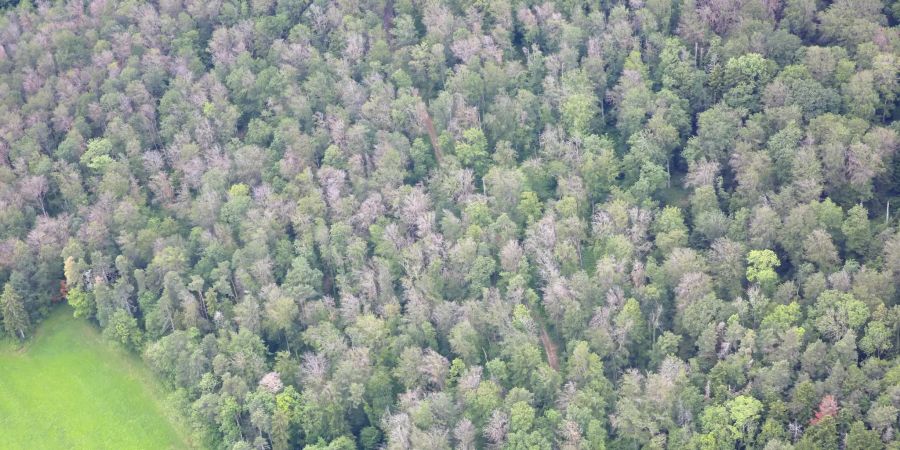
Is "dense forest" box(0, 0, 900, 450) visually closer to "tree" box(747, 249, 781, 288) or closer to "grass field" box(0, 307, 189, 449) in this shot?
"tree" box(747, 249, 781, 288)

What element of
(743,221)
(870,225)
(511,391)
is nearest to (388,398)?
(511,391)

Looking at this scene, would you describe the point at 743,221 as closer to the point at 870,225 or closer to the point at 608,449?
the point at 870,225

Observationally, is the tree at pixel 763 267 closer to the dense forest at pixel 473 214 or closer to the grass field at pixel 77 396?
the dense forest at pixel 473 214

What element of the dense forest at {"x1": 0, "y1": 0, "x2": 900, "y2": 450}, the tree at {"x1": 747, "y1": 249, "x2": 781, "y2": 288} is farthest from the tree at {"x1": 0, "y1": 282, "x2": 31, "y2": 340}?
the tree at {"x1": 747, "y1": 249, "x2": 781, "y2": 288}

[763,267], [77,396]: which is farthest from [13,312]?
[763,267]

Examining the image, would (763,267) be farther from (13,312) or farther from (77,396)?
(13,312)
